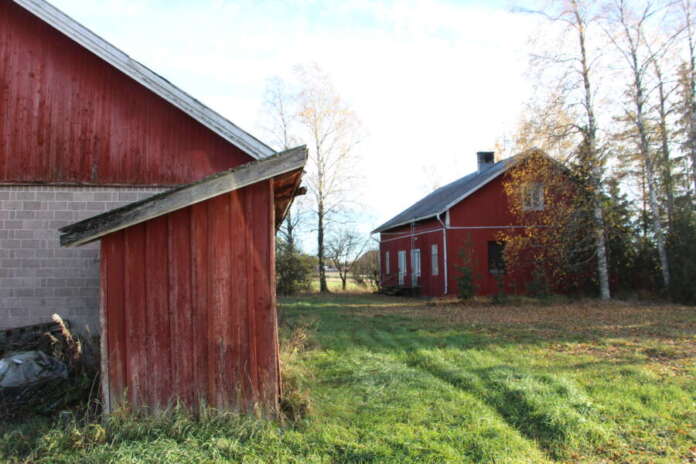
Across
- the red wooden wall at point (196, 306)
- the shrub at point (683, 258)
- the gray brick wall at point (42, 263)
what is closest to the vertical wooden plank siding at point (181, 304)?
the red wooden wall at point (196, 306)

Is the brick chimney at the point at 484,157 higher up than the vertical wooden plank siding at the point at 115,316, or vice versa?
the brick chimney at the point at 484,157

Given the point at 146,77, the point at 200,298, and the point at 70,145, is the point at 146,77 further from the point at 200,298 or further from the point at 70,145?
the point at 200,298

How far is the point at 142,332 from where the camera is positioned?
5293mm

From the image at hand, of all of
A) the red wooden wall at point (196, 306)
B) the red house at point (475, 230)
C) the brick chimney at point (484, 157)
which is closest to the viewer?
the red wooden wall at point (196, 306)

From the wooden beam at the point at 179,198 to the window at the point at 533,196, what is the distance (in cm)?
1599

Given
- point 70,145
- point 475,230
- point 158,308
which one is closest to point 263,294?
point 158,308

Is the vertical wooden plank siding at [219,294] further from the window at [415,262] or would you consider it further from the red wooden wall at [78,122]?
the window at [415,262]

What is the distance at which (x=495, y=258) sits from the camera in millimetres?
22531

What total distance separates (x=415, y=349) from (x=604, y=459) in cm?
487

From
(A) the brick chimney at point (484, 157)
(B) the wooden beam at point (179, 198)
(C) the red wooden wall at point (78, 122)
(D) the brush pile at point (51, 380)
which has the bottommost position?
(D) the brush pile at point (51, 380)

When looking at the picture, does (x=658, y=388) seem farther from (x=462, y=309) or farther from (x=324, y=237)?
(x=324, y=237)

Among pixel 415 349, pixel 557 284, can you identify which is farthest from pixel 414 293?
pixel 415 349

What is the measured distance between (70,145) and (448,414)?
7380 mm

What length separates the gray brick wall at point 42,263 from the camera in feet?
28.8
